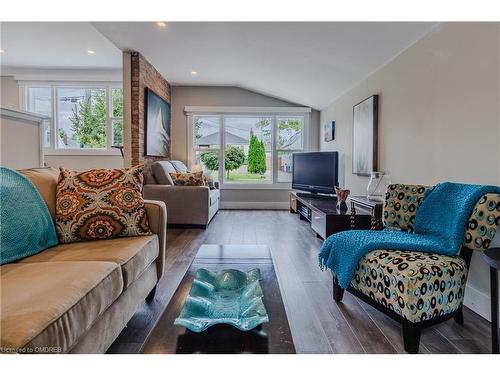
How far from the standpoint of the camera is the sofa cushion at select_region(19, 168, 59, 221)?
6.08 ft

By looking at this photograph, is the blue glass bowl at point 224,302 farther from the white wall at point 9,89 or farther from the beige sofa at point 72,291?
the white wall at point 9,89

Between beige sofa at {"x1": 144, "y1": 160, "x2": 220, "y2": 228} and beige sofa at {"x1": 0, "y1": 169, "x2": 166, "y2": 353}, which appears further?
beige sofa at {"x1": 144, "y1": 160, "x2": 220, "y2": 228}

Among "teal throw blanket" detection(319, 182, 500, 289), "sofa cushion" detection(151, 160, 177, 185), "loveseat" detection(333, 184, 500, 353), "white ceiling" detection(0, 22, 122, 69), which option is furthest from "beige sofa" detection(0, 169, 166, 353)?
"white ceiling" detection(0, 22, 122, 69)

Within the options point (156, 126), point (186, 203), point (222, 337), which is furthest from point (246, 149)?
point (222, 337)

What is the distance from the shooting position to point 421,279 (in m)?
1.58

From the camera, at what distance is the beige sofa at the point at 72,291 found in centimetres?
96

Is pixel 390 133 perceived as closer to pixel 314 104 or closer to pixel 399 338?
pixel 399 338

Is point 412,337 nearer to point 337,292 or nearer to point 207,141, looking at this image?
point 337,292

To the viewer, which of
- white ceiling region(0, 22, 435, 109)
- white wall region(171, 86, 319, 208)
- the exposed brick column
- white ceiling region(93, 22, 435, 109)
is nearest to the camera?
white ceiling region(93, 22, 435, 109)

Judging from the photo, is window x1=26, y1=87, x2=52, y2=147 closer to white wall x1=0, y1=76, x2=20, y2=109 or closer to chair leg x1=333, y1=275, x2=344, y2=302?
white wall x1=0, y1=76, x2=20, y2=109

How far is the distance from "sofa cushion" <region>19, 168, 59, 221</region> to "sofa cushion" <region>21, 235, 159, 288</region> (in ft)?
0.89

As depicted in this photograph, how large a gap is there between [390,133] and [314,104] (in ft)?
10.1

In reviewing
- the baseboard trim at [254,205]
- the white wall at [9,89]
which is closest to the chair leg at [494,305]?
the baseboard trim at [254,205]
